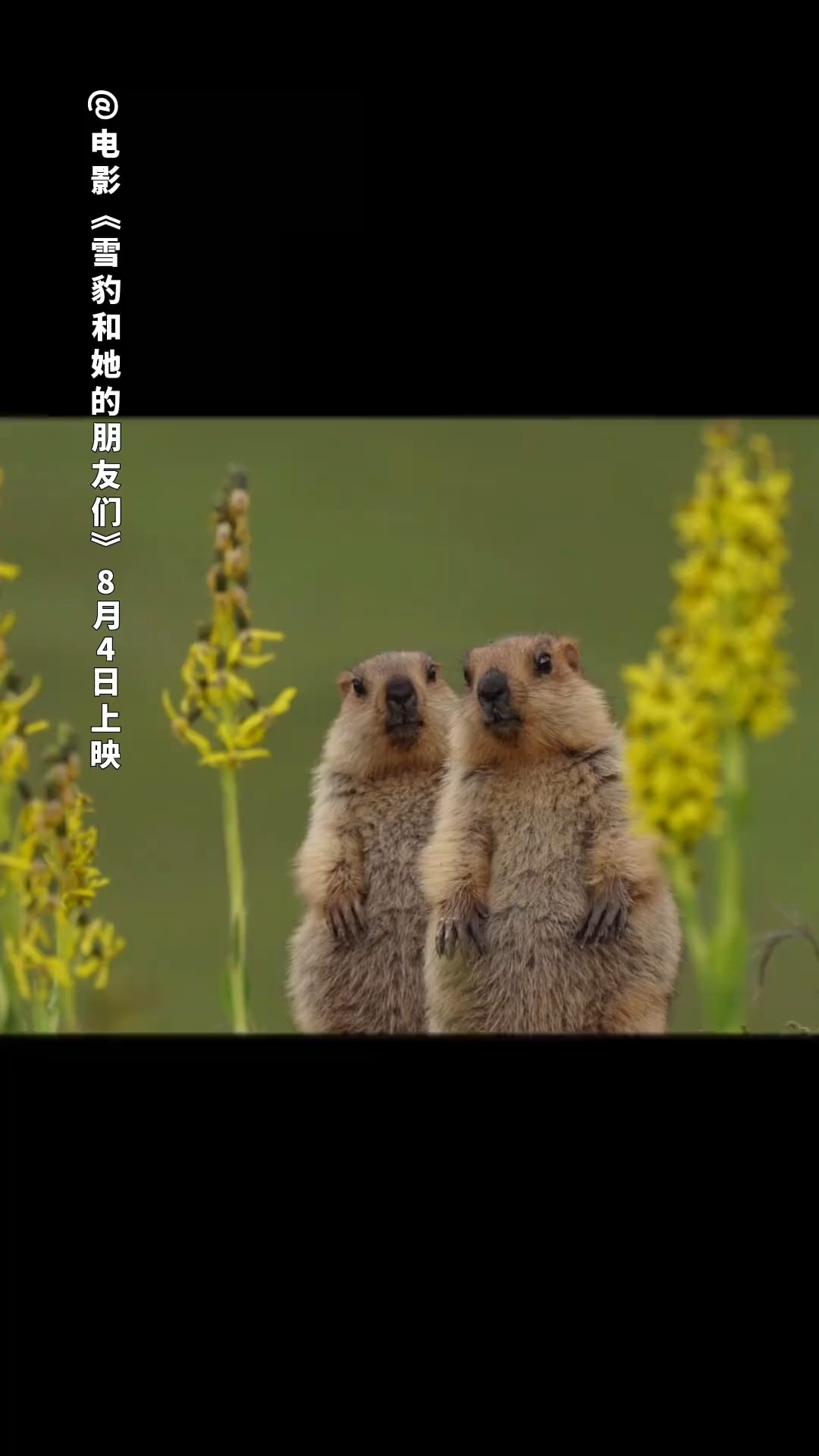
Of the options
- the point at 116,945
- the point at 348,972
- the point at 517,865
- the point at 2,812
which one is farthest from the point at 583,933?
the point at 2,812

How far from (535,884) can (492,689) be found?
32 cm

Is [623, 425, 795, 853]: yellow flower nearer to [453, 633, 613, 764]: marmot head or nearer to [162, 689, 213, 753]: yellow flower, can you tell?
[162, 689, 213, 753]: yellow flower

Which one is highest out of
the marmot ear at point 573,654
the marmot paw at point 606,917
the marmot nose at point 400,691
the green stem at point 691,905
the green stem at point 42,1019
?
the marmot ear at point 573,654

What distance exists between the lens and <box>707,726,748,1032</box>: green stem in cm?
243

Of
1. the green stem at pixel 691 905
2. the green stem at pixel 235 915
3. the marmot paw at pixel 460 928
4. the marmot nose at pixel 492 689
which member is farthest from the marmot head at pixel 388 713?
the green stem at pixel 691 905

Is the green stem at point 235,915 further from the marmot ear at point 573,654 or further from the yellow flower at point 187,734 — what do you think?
the marmot ear at point 573,654

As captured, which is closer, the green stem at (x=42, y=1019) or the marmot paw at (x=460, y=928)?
the green stem at (x=42, y=1019)

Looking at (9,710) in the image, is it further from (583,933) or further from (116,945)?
(583,933)

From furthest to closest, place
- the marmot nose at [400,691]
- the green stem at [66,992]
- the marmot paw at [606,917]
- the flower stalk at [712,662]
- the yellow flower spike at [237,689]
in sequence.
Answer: the marmot nose at [400,691]
the marmot paw at [606,917]
the green stem at [66,992]
the yellow flower spike at [237,689]
the flower stalk at [712,662]

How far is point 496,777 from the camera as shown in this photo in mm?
3277

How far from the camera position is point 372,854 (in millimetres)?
3375

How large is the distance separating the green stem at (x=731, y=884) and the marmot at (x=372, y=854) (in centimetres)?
88

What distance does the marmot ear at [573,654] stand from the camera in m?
3.36

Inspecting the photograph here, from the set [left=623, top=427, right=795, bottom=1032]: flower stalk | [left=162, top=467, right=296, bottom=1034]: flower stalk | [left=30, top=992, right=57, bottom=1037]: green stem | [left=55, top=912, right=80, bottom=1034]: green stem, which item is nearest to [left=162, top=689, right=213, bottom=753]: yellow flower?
[left=162, top=467, right=296, bottom=1034]: flower stalk
